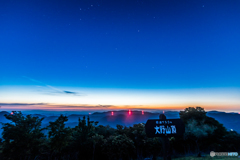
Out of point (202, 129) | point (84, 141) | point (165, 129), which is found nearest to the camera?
point (165, 129)

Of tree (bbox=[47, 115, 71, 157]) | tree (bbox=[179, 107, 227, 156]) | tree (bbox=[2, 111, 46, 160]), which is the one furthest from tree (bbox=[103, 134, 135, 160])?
tree (bbox=[179, 107, 227, 156])

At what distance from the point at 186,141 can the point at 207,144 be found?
5.50 m

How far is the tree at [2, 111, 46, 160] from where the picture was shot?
1405 centimetres

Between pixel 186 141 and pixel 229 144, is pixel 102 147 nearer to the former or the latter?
pixel 186 141

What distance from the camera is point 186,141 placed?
26500mm

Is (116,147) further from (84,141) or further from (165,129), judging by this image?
(165,129)

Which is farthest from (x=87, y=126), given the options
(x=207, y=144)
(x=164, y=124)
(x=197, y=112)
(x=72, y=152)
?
(x=197, y=112)

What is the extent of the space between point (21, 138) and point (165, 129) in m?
15.3

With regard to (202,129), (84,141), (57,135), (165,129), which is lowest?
(202,129)

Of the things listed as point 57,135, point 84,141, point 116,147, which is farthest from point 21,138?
point 116,147

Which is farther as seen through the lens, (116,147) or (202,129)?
(202,129)

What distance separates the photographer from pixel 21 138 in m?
14.3

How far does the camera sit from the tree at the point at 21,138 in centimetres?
1405

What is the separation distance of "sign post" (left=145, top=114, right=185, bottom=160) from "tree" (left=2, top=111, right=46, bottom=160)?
13.7 m
